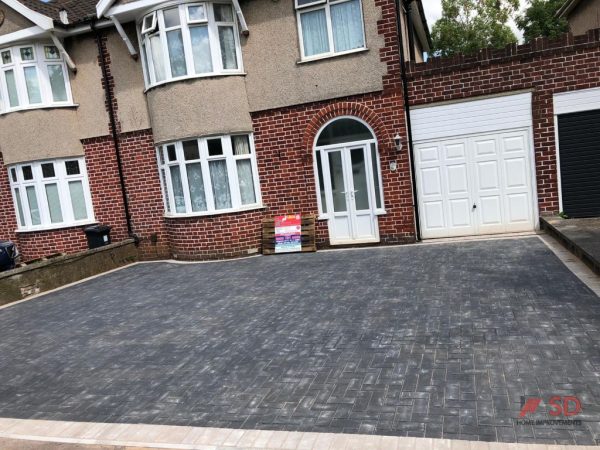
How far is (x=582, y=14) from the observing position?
14883 millimetres

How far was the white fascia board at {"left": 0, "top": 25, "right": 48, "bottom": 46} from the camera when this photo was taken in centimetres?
1207

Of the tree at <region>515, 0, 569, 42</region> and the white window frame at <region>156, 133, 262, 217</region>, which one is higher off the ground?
the tree at <region>515, 0, 569, 42</region>

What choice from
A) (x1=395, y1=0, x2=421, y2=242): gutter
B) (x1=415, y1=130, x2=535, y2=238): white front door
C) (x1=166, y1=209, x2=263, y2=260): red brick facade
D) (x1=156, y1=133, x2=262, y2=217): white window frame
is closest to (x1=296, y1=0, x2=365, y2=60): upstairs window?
(x1=395, y1=0, x2=421, y2=242): gutter

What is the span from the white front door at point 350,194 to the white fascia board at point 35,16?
23.9 feet

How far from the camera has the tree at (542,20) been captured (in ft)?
95.3

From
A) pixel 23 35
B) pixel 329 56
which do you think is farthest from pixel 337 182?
pixel 23 35

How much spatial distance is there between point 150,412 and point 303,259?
21.9ft

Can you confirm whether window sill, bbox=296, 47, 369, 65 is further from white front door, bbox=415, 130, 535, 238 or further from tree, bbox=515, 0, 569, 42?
tree, bbox=515, 0, 569, 42

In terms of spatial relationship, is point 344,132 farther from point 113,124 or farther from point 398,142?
point 113,124

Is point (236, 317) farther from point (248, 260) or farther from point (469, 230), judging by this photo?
point (469, 230)

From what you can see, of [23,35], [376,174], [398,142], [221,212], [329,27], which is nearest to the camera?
[398,142]

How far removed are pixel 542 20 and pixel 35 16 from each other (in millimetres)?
28392

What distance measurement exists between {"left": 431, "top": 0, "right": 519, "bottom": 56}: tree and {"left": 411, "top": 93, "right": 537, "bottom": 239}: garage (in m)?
25.0

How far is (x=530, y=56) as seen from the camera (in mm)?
10000
